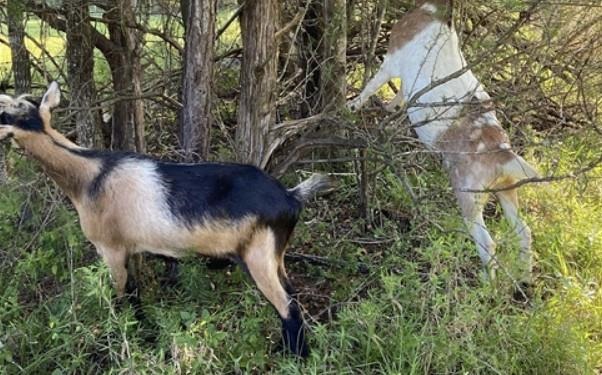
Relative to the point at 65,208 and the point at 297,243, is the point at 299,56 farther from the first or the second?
the point at 65,208

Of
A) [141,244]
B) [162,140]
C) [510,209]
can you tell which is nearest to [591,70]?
[510,209]

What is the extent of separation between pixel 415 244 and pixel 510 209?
0.64 m

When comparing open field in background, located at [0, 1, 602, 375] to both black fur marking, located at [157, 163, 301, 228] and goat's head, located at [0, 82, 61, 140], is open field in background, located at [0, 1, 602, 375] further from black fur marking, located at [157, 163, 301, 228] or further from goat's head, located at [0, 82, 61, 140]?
goat's head, located at [0, 82, 61, 140]

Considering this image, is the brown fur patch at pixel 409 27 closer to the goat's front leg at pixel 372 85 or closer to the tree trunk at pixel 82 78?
the goat's front leg at pixel 372 85

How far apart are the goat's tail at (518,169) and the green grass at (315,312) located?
15.4 inches

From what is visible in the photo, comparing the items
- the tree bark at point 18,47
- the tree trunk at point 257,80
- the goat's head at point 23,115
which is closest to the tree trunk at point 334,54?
Result: the tree trunk at point 257,80

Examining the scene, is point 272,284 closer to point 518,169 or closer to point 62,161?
point 62,161

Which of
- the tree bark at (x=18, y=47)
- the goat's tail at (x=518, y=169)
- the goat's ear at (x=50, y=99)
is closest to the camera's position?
the goat's ear at (x=50, y=99)

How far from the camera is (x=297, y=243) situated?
4.46 meters

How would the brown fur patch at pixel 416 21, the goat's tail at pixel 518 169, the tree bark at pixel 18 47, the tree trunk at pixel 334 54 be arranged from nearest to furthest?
1. the tree bark at pixel 18 47
2. the goat's tail at pixel 518 169
3. the brown fur patch at pixel 416 21
4. the tree trunk at pixel 334 54

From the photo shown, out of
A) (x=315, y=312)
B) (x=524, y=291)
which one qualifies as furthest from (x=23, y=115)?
(x=524, y=291)

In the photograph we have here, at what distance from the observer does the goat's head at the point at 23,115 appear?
3.27 metres

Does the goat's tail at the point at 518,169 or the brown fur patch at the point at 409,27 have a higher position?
the brown fur patch at the point at 409,27

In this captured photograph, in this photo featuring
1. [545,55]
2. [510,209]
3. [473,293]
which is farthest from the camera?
[510,209]
